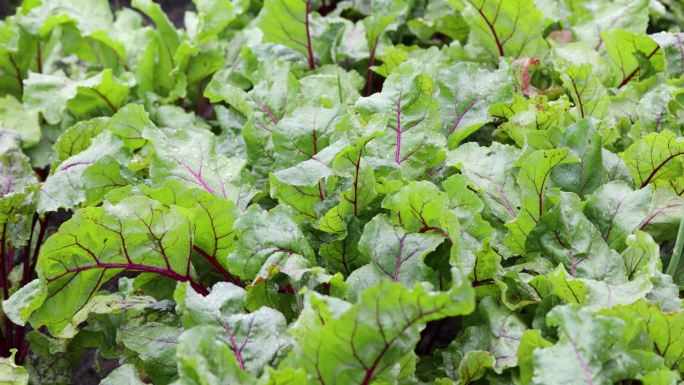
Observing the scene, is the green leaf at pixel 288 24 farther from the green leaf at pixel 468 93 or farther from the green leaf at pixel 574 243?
the green leaf at pixel 574 243

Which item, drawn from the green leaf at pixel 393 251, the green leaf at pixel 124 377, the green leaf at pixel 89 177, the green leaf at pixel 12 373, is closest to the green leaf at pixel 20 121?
the green leaf at pixel 89 177

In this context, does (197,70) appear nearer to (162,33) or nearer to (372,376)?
(162,33)

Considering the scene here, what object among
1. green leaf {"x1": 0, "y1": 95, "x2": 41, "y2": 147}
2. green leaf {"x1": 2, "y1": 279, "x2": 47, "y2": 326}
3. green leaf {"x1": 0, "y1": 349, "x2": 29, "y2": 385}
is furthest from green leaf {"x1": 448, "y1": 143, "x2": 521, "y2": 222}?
green leaf {"x1": 0, "y1": 95, "x2": 41, "y2": 147}

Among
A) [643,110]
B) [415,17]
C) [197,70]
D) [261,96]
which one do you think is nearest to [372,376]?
[261,96]

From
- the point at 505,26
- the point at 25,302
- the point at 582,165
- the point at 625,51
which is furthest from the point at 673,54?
the point at 25,302

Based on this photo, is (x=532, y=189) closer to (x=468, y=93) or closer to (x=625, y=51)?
(x=468, y=93)

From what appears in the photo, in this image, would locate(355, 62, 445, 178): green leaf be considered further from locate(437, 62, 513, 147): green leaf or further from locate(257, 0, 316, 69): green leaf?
locate(257, 0, 316, 69): green leaf

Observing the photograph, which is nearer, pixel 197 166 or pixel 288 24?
pixel 197 166

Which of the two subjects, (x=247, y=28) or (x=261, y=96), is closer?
(x=261, y=96)

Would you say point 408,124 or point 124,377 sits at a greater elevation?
point 408,124
